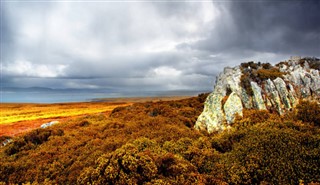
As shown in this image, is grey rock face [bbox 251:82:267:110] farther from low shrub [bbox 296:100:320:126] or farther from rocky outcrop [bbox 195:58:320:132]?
low shrub [bbox 296:100:320:126]

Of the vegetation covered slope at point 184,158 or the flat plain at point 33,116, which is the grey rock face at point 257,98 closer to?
the vegetation covered slope at point 184,158

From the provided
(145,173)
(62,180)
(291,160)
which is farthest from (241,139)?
(62,180)

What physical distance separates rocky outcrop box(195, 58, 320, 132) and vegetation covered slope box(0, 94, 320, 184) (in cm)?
131

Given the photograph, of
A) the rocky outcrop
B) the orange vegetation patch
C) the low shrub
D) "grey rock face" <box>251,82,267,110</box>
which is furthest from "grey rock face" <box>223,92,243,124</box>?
the orange vegetation patch

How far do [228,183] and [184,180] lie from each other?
1.75 meters

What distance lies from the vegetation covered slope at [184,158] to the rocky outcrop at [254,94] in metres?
1.31

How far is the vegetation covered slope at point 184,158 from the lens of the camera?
26.3 feet

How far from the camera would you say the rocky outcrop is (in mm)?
16531

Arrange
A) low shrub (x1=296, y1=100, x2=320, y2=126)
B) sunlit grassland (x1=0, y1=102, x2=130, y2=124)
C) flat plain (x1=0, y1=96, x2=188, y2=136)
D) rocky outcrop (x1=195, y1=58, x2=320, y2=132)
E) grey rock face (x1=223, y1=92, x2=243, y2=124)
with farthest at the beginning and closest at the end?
sunlit grassland (x1=0, y1=102, x2=130, y2=124) < flat plain (x1=0, y1=96, x2=188, y2=136) < rocky outcrop (x1=195, y1=58, x2=320, y2=132) < grey rock face (x1=223, y1=92, x2=243, y2=124) < low shrub (x1=296, y1=100, x2=320, y2=126)

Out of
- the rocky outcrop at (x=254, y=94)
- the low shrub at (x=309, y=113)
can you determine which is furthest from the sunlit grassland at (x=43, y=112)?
the low shrub at (x=309, y=113)

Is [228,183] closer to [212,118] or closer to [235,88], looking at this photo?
[212,118]

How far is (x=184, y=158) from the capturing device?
10539 mm

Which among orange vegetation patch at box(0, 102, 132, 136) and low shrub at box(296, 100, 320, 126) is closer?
low shrub at box(296, 100, 320, 126)

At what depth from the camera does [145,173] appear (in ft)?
27.0
